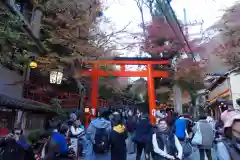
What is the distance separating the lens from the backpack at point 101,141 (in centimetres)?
564

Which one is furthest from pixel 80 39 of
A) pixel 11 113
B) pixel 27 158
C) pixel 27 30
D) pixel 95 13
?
pixel 27 158

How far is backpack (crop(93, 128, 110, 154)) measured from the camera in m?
5.64

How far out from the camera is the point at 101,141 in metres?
5.69

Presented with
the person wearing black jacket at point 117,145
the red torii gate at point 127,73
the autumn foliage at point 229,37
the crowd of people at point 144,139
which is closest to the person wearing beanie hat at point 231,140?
the crowd of people at point 144,139

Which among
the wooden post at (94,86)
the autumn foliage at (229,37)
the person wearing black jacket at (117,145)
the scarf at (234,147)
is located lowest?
the person wearing black jacket at (117,145)

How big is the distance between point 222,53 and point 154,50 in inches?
256

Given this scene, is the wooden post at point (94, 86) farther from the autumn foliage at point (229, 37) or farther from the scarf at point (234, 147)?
the scarf at point (234, 147)

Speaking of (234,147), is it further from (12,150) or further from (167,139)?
(12,150)

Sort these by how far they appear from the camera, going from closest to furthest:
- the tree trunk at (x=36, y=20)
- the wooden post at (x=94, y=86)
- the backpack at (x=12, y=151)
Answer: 1. the backpack at (x=12, y=151)
2. the tree trunk at (x=36, y=20)
3. the wooden post at (x=94, y=86)

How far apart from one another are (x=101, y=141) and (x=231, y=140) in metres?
3.83

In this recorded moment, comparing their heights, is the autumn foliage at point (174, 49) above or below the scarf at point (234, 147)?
above

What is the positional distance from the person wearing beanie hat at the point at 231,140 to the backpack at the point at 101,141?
3.64 m

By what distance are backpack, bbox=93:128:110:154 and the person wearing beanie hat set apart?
364 cm

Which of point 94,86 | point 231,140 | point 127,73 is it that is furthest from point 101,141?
Answer: point 127,73
